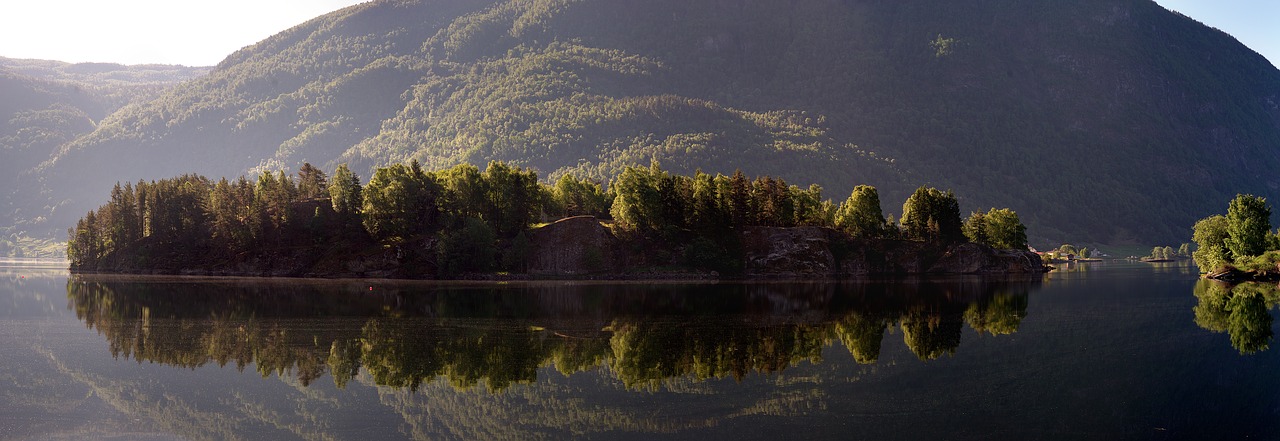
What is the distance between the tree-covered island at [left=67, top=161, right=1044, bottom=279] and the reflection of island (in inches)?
1712

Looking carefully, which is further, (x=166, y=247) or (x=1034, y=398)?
(x=166, y=247)

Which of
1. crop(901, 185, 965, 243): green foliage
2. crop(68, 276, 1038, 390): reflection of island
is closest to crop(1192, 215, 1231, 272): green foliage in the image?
crop(901, 185, 965, 243): green foliage

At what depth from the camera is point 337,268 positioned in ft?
494

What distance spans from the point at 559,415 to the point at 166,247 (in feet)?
550

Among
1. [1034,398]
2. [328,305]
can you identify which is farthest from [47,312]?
[1034,398]

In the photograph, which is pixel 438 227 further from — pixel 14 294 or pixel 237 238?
pixel 14 294

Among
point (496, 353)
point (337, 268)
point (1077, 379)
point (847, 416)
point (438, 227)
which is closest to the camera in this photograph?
point (847, 416)

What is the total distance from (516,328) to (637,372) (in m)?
22.4

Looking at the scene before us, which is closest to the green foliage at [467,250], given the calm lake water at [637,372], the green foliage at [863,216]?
the calm lake water at [637,372]

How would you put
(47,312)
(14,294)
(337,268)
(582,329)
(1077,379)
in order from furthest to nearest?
(337,268), (14,294), (47,312), (582,329), (1077,379)

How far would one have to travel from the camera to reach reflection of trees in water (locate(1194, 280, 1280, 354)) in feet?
193

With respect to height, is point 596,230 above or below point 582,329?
above

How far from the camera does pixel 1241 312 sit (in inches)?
3063

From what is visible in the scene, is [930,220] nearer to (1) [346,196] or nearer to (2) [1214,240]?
(2) [1214,240]
